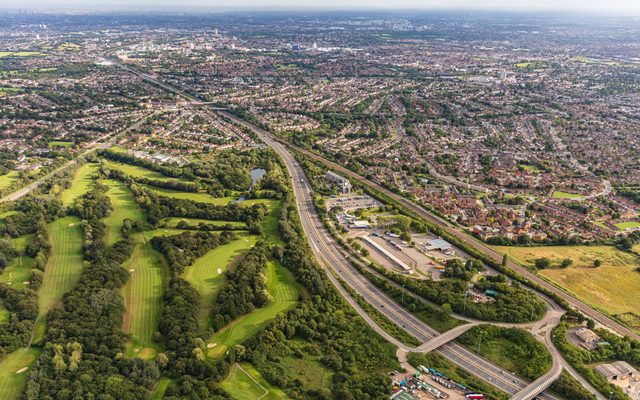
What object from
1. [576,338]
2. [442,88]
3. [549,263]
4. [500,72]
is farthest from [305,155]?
[500,72]

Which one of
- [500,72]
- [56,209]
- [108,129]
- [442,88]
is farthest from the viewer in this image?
[500,72]

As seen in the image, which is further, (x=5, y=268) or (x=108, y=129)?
(x=108, y=129)

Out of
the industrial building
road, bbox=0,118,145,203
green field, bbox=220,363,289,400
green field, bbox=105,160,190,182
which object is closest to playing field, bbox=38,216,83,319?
road, bbox=0,118,145,203

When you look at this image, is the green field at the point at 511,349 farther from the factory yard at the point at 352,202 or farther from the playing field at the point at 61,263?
the playing field at the point at 61,263

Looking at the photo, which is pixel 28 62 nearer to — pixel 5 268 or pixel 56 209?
pixel 56 209

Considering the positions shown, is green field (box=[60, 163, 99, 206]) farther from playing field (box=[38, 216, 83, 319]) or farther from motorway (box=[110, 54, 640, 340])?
motorway (box=[110, 54, 640, 340])
